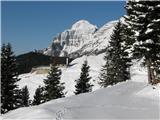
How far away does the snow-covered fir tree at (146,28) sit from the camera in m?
34.9

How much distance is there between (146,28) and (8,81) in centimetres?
2054

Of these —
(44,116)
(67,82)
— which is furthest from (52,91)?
(67,82)

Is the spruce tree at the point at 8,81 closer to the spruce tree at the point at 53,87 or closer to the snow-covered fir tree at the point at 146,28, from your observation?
the spruce tree at the point at 53,87

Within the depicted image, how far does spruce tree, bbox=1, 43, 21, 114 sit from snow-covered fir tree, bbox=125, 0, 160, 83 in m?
18.0

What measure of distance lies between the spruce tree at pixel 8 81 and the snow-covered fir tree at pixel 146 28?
18.0 meters

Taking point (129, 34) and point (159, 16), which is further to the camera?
point (129, 34)

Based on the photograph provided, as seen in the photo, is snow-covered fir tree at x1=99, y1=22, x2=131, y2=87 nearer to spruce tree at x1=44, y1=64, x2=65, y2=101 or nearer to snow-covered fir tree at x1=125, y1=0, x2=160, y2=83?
spruce tree at x1=44, y1=64, x2=65, y2=101

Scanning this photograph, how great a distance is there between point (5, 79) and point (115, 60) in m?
19.2

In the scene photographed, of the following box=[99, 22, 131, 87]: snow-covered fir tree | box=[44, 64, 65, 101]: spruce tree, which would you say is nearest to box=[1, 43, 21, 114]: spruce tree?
box=[44, 64, 65, 101]: spruce tree

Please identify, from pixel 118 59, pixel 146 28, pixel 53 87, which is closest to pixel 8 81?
pixel 53 87

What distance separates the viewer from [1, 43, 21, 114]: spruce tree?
45.4 m

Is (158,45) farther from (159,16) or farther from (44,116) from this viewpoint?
(44,116)

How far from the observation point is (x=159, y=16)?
A: 34.8 m

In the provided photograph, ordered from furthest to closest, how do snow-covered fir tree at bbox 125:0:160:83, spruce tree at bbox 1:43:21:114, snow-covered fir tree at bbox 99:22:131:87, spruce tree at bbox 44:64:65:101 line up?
1. spruce tree at bbox 44:64:65:101
2. snow-covered fir tree at bbox 99:22:131:87
3. spruce tree at bbox 1:43:21:114
4. snow-covered fir tree at bbox 125:0:160:83
